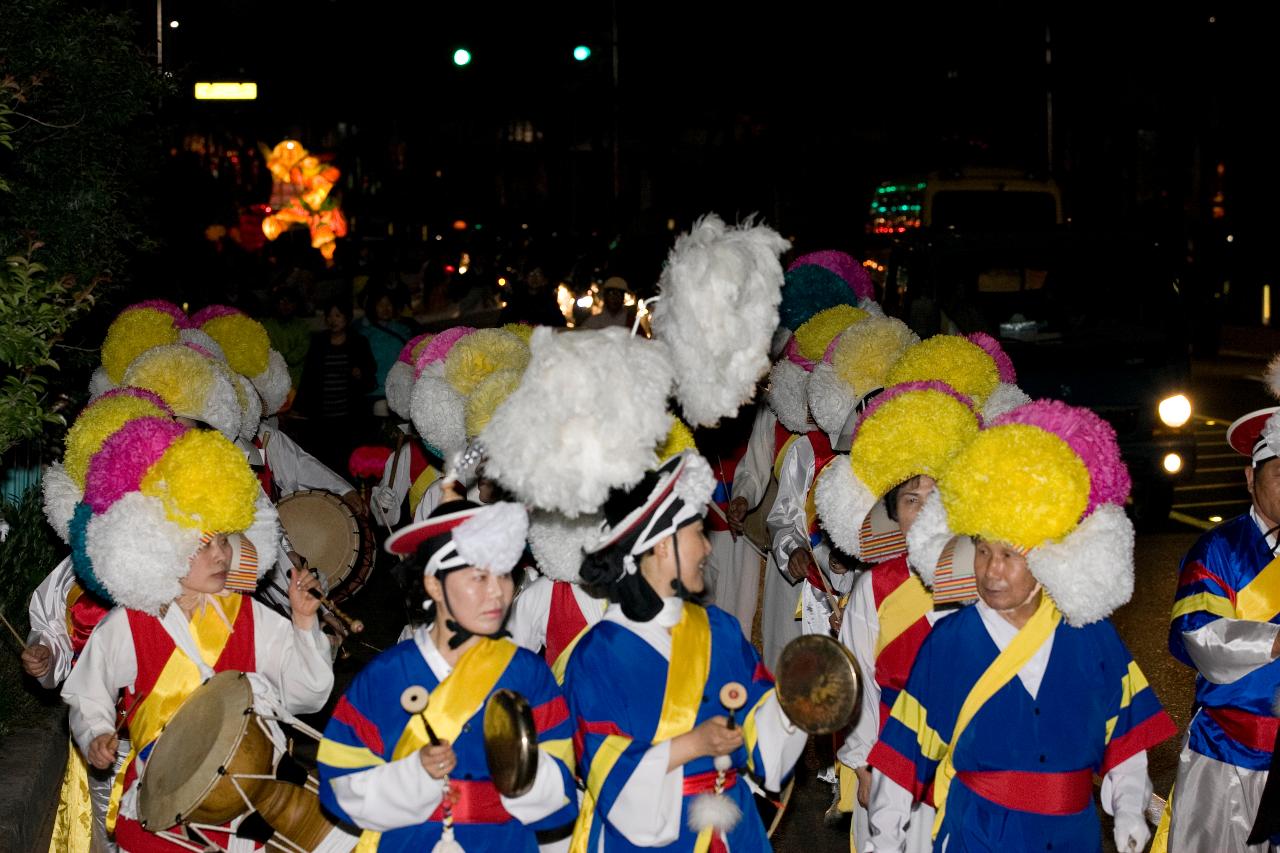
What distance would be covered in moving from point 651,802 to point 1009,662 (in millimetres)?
1079

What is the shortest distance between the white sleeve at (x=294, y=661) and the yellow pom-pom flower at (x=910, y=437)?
6.51 feet

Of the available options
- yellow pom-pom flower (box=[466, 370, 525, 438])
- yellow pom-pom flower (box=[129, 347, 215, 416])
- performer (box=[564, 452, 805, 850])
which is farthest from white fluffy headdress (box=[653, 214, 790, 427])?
yellow pom-pom flower (box=[129, 347, 215, 416])

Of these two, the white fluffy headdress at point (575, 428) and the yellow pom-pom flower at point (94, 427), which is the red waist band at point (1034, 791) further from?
the yellow pom-pom flower at point (94, 427)

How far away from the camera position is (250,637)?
489 centimetres

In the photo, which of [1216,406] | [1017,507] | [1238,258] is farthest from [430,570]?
[1238,258]

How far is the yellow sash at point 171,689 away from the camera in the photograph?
4.77 meters

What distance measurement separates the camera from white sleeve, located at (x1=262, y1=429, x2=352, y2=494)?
27.3 feet

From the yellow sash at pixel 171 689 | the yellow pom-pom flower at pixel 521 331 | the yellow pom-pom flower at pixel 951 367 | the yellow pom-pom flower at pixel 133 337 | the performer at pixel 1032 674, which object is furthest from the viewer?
the yellow pom-pom flower at pixel 133 337

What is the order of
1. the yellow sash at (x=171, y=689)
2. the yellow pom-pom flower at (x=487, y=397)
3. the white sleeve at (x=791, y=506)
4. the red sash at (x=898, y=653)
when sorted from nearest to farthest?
1. the yellow sash at (x=171, y=689)
2. the red sash at (x=898, y=653)
3. the yellow pom-pom flower at (x=487, y=397)
4. the white sleeve at (x=791, y=506)

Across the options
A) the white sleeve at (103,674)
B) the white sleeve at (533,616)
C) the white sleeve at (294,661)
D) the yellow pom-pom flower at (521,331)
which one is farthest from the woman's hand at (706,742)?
the yellow pom-pom flower at (521,331)

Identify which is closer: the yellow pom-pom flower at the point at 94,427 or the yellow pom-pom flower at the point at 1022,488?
the yellow pom-pom flower at the point at 1022,488

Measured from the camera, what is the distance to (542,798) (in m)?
3.93

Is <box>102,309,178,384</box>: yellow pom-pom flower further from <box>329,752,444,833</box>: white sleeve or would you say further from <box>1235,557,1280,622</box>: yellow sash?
<box>1235,557,1280,622</box>: yellow sash

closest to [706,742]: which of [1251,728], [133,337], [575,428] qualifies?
[575,428]
